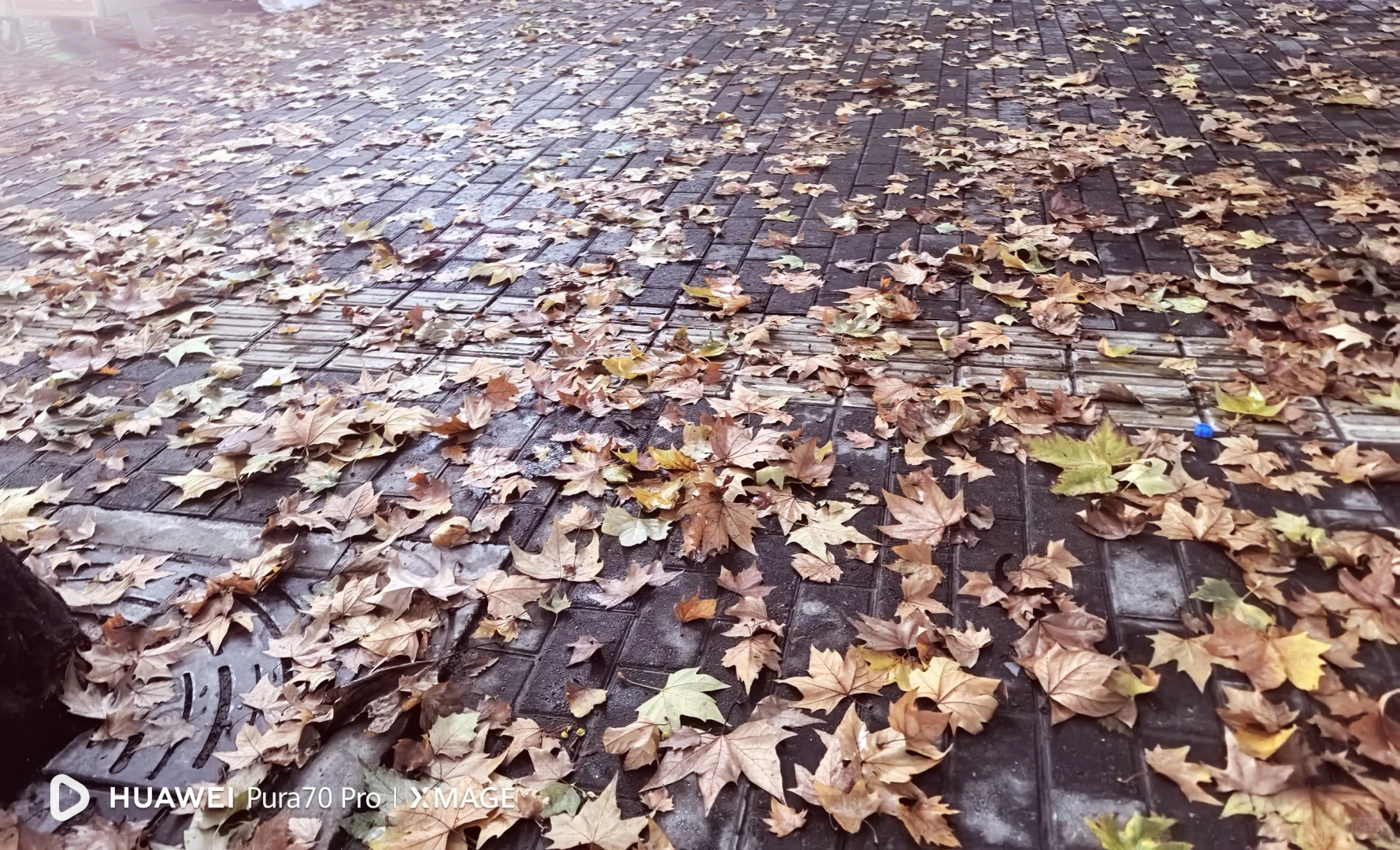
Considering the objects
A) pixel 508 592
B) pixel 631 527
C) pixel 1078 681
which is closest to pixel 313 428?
pixel 508 592

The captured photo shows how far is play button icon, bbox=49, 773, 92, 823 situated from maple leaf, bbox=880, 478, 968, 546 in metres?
2.28

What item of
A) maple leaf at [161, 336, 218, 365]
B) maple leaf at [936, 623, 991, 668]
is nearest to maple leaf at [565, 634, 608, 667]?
maple leaf at [936, 623, 991, 668]

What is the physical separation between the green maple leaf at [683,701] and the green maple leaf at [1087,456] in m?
1.36

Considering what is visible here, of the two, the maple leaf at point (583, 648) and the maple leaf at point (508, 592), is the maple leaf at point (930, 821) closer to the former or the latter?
the maple leaf at point (583, 648)

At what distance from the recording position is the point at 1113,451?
9.45 ft

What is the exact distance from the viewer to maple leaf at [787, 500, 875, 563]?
2.68 metres

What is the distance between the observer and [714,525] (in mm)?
2766

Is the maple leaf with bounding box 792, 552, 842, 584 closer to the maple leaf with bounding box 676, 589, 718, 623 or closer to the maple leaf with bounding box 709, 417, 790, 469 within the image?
the maple leaf with bounding box 676, 589, 718, 623

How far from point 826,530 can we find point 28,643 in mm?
2209

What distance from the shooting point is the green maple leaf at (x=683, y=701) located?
2.20 m

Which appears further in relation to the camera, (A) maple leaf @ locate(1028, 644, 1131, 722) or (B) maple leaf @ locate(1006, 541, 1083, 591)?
(B) maple leaf @ locate(1006, 541, 1083, 591)

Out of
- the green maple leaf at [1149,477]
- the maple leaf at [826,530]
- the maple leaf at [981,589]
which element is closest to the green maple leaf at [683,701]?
Answer: the maple leaf at [826,530]

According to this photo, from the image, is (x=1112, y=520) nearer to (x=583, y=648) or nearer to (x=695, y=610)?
(x=695, y=610)

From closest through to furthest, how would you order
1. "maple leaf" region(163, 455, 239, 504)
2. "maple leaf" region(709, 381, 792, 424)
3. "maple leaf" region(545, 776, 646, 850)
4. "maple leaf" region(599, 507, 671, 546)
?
1. "maple leaf" region(545, 776, 646, 850)
2. "maple leaf" region(599, 507, 671, 546)
3. "maple leaf" region(163, 455, 239, 504)
4. "maple leaf" region(709, 381, 792, 424)
